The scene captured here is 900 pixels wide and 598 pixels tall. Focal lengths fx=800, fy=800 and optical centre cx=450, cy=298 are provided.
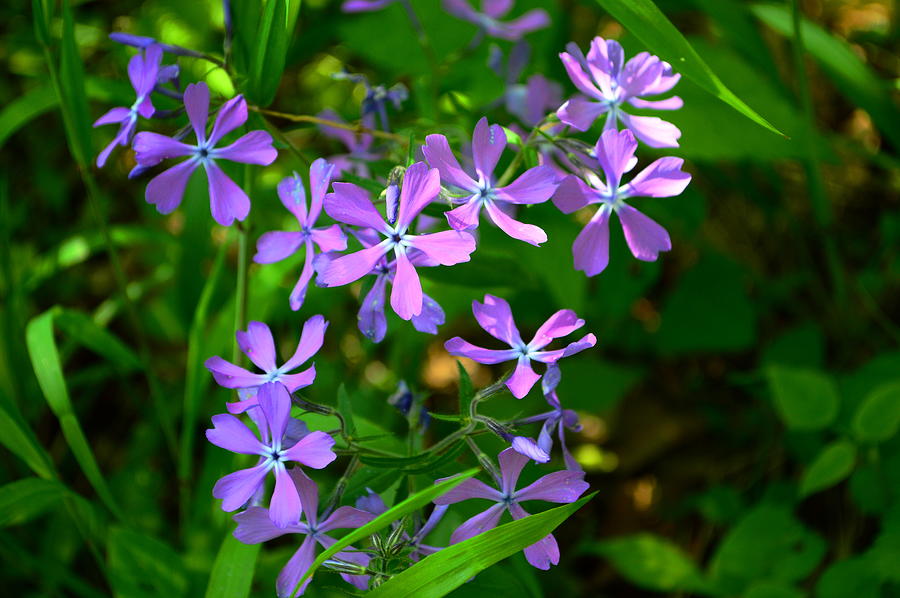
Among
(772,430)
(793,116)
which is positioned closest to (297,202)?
(793,116)

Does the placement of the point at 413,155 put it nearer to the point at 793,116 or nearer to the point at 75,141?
the point at 75,141

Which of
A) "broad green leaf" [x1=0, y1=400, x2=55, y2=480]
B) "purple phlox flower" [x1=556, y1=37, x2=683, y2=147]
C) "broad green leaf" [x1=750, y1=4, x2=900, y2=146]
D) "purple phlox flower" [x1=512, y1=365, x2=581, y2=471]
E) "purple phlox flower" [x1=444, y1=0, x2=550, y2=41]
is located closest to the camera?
"purple phlox flower" [x1=512, y1=365, x2=581, y2=471]

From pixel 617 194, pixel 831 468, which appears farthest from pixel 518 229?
pixel 831 468

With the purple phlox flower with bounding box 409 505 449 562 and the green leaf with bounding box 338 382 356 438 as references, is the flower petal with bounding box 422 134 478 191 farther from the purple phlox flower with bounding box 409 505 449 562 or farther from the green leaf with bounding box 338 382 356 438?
the purple phlox flower with bounding box 409 505 449 562

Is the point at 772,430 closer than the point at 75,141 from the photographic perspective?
No

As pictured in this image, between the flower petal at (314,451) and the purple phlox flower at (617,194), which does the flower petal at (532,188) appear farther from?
the flower petal at (314,451)

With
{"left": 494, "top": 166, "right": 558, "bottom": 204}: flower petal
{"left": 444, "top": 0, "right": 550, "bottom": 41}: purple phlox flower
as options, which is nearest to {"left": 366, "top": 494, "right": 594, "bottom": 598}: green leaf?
{"left": 494, "top": 166, "right": 558, "bottom": 204}: flower petal
